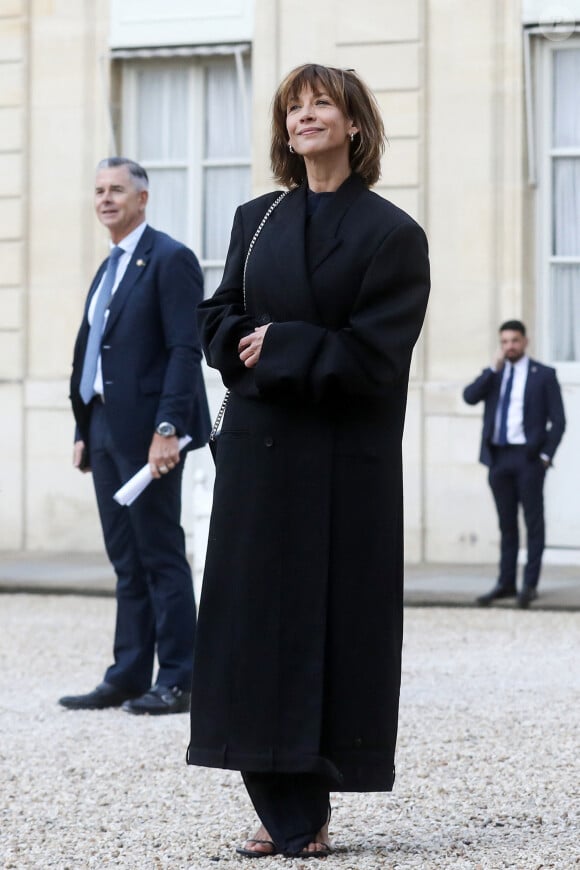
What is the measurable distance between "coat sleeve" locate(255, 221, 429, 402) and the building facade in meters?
9.15

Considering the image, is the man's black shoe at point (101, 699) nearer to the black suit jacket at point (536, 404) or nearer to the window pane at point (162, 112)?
the black suit jacket at point (536, 404)

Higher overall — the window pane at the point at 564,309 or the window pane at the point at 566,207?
the window pane at the point at 566,207

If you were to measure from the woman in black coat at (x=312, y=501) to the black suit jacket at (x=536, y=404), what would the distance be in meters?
7.00

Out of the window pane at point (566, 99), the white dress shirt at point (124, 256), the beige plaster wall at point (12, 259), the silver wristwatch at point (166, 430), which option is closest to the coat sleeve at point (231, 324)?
the silver wristwatch at point (166, 430)

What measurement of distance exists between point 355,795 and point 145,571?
5.98 feet

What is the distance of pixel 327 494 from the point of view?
4285mm

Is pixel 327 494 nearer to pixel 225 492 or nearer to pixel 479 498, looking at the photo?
pixel 225 492

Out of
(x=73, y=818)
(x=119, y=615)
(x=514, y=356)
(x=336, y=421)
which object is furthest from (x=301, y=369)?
(x=514, y=356)

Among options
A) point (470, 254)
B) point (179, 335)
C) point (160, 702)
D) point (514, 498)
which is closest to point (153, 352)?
point (179, 335)

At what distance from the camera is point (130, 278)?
6809 millimetres

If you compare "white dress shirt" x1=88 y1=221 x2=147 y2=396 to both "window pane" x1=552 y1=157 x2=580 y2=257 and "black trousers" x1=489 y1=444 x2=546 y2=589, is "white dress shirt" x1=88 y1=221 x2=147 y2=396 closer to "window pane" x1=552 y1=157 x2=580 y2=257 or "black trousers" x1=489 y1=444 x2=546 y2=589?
"black trousers" x1=489 y1=444 x2=546 y2=589

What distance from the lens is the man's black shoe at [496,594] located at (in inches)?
434

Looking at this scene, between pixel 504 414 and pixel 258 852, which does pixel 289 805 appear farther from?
pixel 504 414

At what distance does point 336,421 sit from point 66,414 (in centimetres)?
1024
